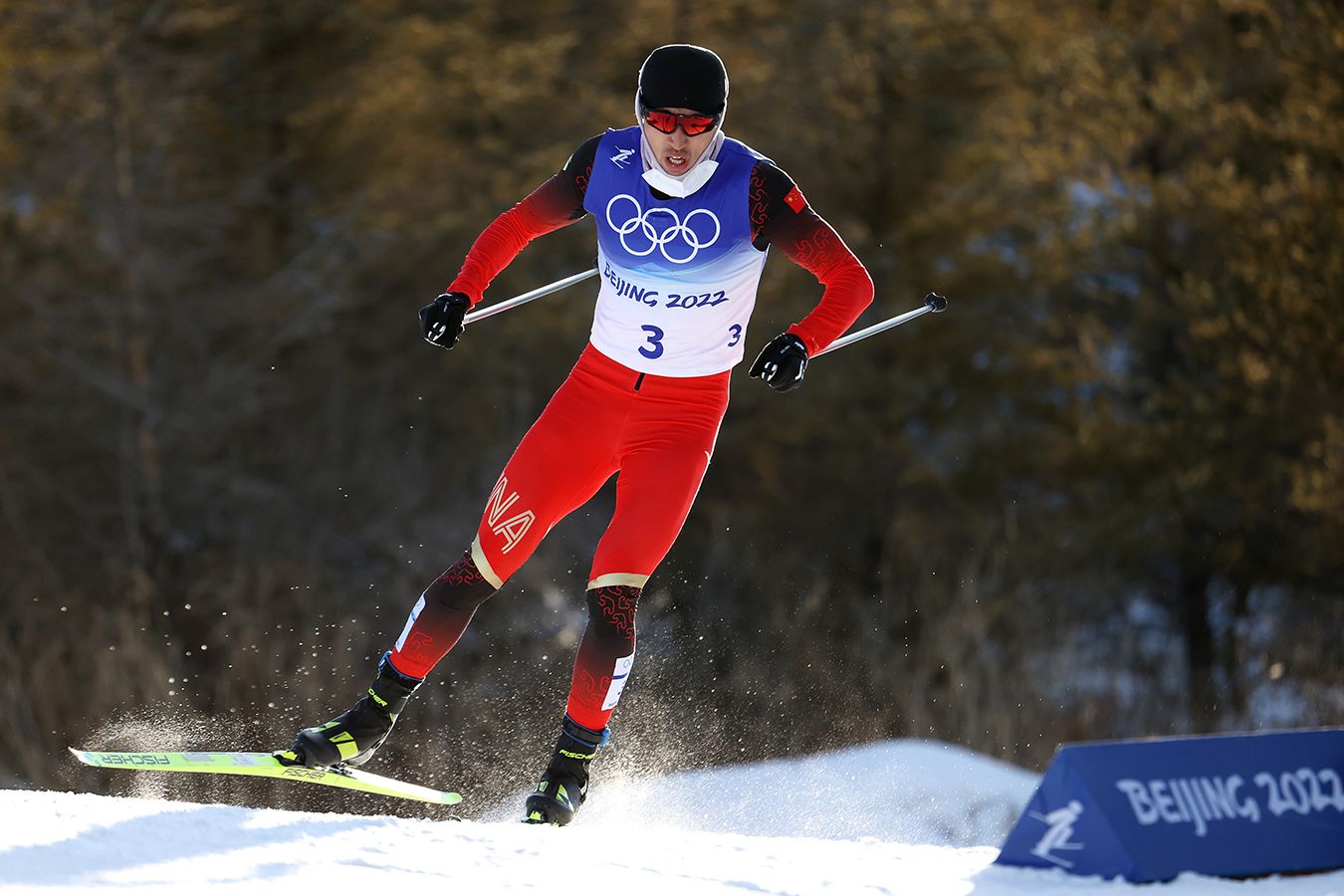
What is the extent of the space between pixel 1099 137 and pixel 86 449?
10.4 metres

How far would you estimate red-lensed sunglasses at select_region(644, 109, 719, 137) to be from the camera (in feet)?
13.1

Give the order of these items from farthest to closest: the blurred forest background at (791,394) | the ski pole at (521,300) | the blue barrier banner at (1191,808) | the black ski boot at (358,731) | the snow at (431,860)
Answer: the blurred forest background at (791,394), the ski pole at (521,300), the black ski boot at (358,731), the blue barrier banner at (1191,808), the snow at (431,860)

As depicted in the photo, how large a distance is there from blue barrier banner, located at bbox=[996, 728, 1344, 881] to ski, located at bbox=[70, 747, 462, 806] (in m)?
1.64

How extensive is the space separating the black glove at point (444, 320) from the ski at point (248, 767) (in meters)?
1.21

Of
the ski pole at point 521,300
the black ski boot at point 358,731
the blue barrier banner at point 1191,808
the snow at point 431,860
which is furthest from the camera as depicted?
the ski pole at point 521,300

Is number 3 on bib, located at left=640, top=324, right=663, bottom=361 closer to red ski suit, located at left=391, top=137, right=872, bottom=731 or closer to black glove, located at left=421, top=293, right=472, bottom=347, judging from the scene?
red ski suit, located at left=391, top=137, right=872, bottom=731

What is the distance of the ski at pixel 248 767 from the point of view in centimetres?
411

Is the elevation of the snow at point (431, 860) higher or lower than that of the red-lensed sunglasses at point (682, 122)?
lower

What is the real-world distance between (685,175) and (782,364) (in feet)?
1.91

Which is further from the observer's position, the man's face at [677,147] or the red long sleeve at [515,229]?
the red long sleeve at [515,229]

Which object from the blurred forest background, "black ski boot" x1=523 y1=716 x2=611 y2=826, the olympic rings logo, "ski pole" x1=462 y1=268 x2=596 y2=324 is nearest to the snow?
"black ski boot" x1=523 y1=716 x2=611 y2=826

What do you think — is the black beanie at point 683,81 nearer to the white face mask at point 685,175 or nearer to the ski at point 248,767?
the white face mask at point 685,175

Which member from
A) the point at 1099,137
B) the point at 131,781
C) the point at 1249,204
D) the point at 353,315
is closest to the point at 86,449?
the point at 353,315

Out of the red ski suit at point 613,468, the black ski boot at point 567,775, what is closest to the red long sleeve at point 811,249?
the red ski suit at point 613,468
